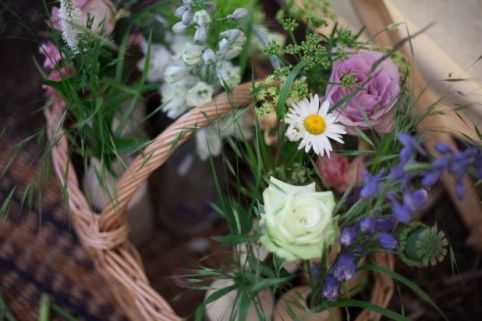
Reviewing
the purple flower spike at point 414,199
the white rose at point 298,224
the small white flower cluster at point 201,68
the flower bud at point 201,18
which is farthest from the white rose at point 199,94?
the purple flower spike at point 414,199

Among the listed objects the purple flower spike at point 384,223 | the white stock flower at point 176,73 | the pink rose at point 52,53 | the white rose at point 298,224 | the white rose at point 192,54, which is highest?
the pink rose at point 52,53

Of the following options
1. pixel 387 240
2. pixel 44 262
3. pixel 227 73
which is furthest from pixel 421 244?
pixel 44 262

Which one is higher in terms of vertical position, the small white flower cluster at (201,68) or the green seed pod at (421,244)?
the small white flower cluster at (201,68)

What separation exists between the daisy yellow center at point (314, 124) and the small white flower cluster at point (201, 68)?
10cm

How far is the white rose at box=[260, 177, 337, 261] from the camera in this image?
1.69 feet

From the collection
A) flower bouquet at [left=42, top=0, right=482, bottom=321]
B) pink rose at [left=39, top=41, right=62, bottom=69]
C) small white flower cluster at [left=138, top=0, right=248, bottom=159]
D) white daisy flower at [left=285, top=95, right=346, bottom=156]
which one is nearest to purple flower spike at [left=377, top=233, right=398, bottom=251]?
flower bouquet at [left=42, top=0, right=482, bottom=321]

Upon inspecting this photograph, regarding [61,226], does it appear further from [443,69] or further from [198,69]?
[443,69]

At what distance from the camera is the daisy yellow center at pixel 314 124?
60 cm

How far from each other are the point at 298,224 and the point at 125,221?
0.29 metres

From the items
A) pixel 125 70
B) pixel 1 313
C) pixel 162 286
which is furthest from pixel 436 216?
pixel 1 313

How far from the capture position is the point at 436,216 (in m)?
1.13

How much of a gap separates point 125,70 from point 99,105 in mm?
231

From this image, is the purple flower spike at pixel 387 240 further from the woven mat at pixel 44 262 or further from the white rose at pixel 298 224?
the woven mat at pixel 44 262

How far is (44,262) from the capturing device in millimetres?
877
